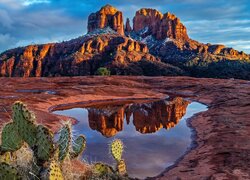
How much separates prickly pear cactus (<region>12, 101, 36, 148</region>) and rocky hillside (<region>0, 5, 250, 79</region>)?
90680mm

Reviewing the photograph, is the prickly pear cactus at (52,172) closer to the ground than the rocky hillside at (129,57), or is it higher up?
closer to the ground

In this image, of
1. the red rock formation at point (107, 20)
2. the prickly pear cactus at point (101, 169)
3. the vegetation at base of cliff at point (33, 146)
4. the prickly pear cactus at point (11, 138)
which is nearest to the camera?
the vegetation at base of cliff at point (33, 146)

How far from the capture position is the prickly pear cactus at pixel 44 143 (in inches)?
253

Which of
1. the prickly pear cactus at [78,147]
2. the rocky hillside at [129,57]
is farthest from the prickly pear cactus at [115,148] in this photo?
the rocky hillside at [129,57]

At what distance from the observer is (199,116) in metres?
26.7

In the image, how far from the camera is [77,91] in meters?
39.1

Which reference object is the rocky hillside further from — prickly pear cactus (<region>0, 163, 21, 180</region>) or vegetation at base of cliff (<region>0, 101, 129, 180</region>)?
prickly pear cactus (<region>0, 163, 21, 180</region>)

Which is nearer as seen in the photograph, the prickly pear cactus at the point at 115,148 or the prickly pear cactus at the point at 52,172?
the prickly pear cactus at the point at 52,172

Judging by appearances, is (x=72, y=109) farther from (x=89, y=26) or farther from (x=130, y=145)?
(x=89, y=26)

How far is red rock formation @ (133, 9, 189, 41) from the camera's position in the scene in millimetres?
163000

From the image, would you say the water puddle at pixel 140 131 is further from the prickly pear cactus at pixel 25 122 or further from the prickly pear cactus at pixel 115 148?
the prickly pear cactus at pixel 25 122

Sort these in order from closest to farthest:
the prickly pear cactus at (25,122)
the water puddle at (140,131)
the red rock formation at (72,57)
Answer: the prickly pear cactus at (25,122) → the water puddle at (140,131) → the red rock formation at (72,57)

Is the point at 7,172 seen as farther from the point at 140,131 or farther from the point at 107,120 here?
the point at 107,120

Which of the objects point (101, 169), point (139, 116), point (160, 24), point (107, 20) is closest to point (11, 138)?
point (101, 169)
